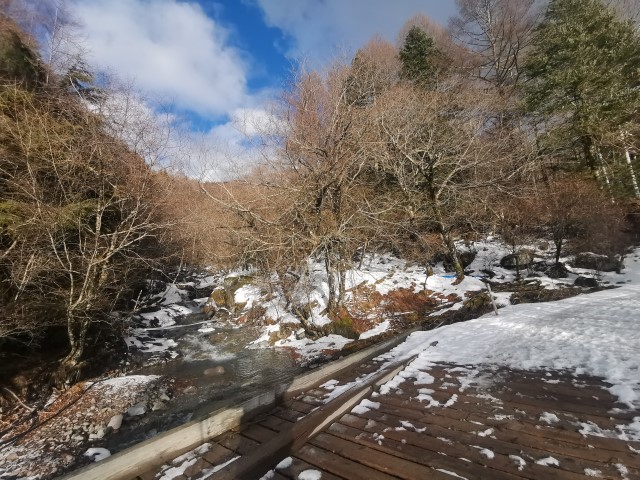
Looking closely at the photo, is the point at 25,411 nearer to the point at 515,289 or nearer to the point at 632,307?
the point at 632,307

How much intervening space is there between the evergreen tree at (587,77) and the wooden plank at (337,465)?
19.8 m

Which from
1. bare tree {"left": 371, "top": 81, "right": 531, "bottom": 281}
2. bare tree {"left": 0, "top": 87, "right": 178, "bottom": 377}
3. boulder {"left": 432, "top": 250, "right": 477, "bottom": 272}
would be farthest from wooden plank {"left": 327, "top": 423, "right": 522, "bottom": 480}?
boulder {"left": 432, "top": 250, "right": 477, "bottom": 272}

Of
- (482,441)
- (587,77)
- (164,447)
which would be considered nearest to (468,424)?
(482,441)

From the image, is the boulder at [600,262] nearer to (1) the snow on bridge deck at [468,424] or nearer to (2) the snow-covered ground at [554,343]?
(2) the snow-covered ground at [554,343]

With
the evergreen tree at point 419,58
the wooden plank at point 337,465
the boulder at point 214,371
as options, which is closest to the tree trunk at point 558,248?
the evergreen tree at point 419,58

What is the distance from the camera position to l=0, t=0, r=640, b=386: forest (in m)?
8.77

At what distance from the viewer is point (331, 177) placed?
1096cm

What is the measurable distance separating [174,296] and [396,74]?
19564 millimetres

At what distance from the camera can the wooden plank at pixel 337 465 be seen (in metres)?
2.39

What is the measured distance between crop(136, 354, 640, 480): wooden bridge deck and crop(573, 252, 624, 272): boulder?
12647 millimetres

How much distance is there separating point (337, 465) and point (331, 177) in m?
9.24

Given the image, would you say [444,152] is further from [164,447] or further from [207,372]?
[164,447]

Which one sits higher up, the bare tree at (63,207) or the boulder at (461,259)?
the bare tree at (63,207)

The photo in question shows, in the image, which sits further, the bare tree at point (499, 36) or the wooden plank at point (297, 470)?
the bare tree at point (499, 36)
